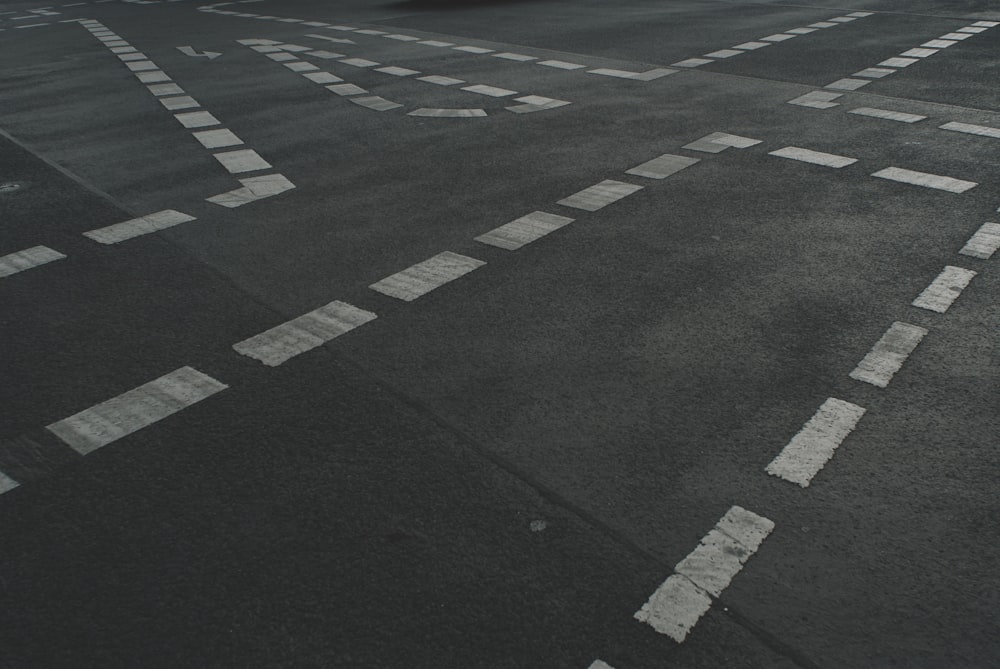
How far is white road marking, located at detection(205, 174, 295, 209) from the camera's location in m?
6.23

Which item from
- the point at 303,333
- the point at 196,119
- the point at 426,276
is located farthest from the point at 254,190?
the point at 196,119

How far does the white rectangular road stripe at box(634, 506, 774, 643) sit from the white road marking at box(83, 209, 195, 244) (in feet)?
15.2

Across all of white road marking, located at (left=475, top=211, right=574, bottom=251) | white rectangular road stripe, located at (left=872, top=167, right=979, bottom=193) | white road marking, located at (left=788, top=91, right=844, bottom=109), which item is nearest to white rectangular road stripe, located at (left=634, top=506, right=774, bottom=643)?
white road marking, located at (left=475, top=211, right=574, bottom=251)

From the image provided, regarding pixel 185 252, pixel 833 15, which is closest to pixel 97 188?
pixel 185 252

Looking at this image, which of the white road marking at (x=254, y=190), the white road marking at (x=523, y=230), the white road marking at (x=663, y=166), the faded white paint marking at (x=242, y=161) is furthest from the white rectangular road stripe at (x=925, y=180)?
the faded white paint marking at (x=242, y=161)

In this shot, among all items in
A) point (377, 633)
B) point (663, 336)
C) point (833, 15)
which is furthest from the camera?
point (833, 15)

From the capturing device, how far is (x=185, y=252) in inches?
209

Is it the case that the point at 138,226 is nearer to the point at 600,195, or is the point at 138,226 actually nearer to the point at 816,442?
the point at 600,195

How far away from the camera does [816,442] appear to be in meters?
3.23

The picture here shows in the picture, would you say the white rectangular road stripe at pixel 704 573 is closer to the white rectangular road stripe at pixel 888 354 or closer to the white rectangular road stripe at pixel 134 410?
the white rectangular road stripe at pixel 888 354

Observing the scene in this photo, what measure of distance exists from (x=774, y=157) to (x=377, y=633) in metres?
5.69

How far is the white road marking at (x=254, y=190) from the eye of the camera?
6227 mm

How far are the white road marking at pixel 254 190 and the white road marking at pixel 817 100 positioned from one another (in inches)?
216

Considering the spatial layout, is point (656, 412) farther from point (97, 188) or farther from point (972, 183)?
point (97, 188)
